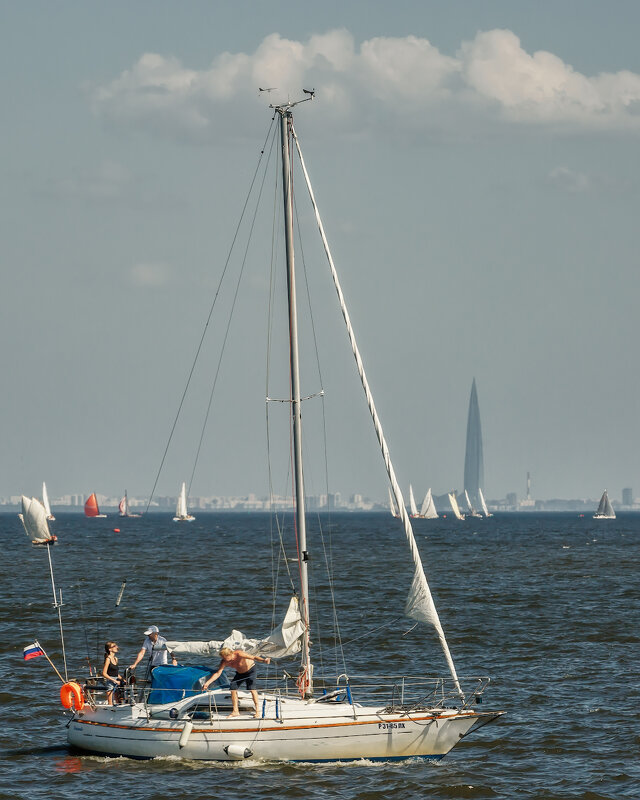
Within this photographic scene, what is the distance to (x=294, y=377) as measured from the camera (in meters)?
28.4

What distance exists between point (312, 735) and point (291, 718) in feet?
1.96

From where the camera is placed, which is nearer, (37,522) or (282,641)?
(282,641)

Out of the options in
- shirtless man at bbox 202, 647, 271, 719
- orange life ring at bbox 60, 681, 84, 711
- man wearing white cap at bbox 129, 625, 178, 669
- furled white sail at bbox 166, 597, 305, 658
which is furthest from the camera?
man wearing white cap at bbox 129, 625, 178, 669

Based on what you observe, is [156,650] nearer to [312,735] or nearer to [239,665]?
[239,665]

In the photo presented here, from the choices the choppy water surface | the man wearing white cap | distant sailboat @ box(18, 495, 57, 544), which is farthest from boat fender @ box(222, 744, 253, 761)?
distant sailboat @ box(18, 495, 57, 544)

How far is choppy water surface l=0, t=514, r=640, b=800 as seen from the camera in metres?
26.7

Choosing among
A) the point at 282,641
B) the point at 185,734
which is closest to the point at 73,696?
the point at 185,734

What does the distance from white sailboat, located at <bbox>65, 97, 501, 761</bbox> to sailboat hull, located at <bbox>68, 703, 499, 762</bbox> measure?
0.07 ft

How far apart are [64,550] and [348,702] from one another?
97.7 meters

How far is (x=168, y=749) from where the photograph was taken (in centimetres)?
2709

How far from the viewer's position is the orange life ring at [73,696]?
93.8ft

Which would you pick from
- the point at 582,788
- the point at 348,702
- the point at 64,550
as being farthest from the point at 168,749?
the point at 64,550

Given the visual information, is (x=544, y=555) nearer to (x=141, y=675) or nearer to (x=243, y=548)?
(x=243, y=548)

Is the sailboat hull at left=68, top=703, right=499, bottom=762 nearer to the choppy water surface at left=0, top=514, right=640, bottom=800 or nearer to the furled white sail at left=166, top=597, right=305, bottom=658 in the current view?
the choppy water surface at left=0, top=514, right=640, bottom=800
